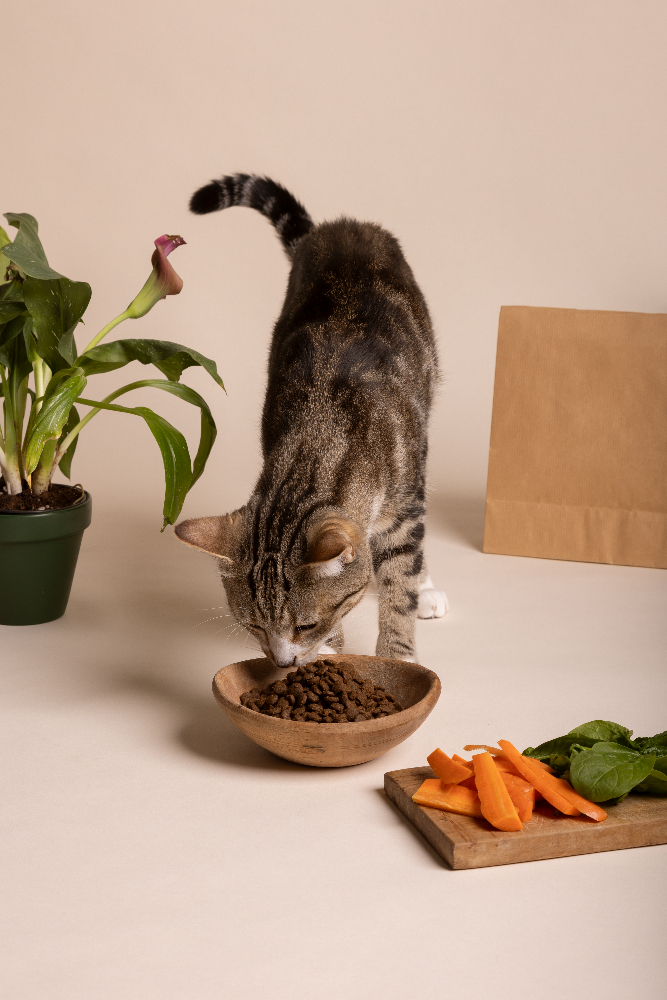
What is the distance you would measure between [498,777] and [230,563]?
682 millimetres

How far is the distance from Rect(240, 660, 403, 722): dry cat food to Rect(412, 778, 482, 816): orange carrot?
0.54 feet

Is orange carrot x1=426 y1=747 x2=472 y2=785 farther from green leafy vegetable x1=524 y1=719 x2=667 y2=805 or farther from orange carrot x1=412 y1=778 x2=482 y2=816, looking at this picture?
green leafy vegetable x1=524 y1=719 x2=667 y2=805

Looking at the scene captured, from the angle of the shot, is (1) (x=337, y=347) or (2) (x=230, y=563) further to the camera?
(1) (x=337, y=347)

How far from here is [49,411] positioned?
7.92ft

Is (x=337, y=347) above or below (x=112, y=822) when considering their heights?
above

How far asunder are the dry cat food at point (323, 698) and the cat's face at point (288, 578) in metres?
0.08

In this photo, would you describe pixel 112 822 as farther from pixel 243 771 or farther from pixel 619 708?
pixel 619 708

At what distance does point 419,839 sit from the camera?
1.66m

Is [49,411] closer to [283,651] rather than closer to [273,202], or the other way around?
[283,651]

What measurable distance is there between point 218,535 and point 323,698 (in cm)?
39

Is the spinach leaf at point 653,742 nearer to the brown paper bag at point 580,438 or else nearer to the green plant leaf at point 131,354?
the green plant leaf at point 131,354

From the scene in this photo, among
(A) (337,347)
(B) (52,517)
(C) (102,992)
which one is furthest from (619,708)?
(B) (52,517)

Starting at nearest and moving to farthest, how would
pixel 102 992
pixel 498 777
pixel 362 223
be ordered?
pixel 102 992 < pixel 498 777 < pixel 362 223

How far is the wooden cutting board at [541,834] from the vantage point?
1.56m
